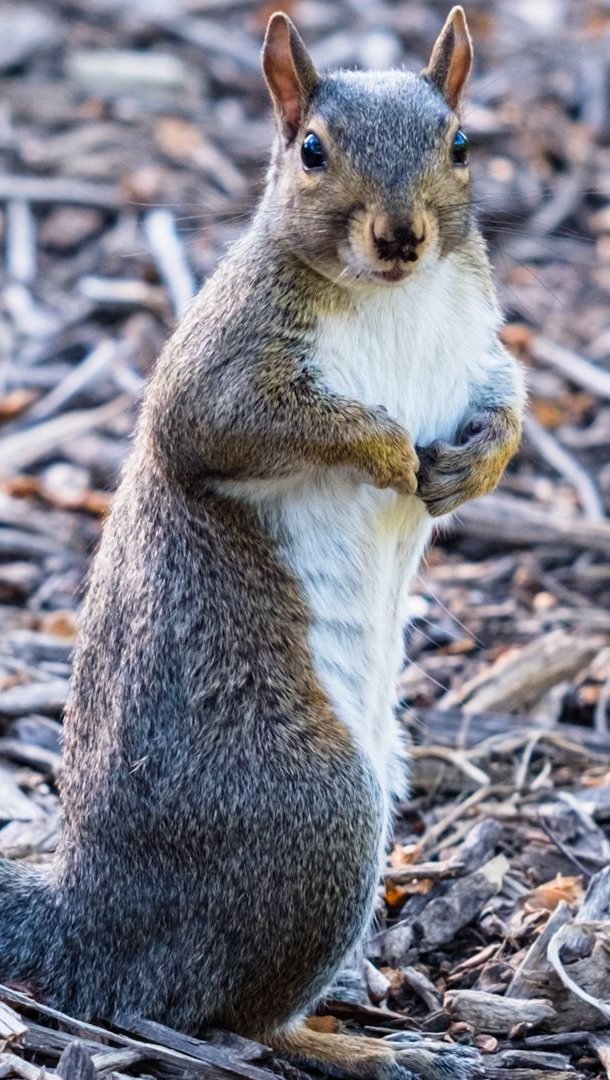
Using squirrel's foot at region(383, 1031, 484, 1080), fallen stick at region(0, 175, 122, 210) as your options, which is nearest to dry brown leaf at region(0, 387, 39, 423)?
fallen stick at region(0, 175, 122, 210)

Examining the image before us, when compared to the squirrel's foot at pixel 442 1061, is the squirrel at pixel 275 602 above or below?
above

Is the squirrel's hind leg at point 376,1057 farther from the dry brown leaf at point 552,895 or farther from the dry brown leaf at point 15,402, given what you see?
the dry brown leaf at point 15,402

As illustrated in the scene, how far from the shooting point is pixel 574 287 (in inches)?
365

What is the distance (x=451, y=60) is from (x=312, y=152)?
56 centimetres

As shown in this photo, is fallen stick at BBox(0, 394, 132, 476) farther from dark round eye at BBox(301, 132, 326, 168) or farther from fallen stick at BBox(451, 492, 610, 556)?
dark round eye at BBox(301, 132, 326, 168)

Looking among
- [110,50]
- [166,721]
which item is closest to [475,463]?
[166,721]

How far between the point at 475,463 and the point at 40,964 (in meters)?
1.76

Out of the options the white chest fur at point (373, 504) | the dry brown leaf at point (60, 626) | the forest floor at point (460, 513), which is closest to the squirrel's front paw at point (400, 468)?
the white chest fur at point (373, 504)

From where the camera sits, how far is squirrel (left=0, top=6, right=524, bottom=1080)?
462cm

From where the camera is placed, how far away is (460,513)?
753 cm

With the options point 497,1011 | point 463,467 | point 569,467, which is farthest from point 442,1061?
point 569,467

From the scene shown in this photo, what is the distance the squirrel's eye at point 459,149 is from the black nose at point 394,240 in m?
0.43

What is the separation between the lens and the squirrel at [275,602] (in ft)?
15.2

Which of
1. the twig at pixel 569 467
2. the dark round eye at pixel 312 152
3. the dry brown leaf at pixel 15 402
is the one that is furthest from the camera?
the dry brown leaf at pixel 15 402
